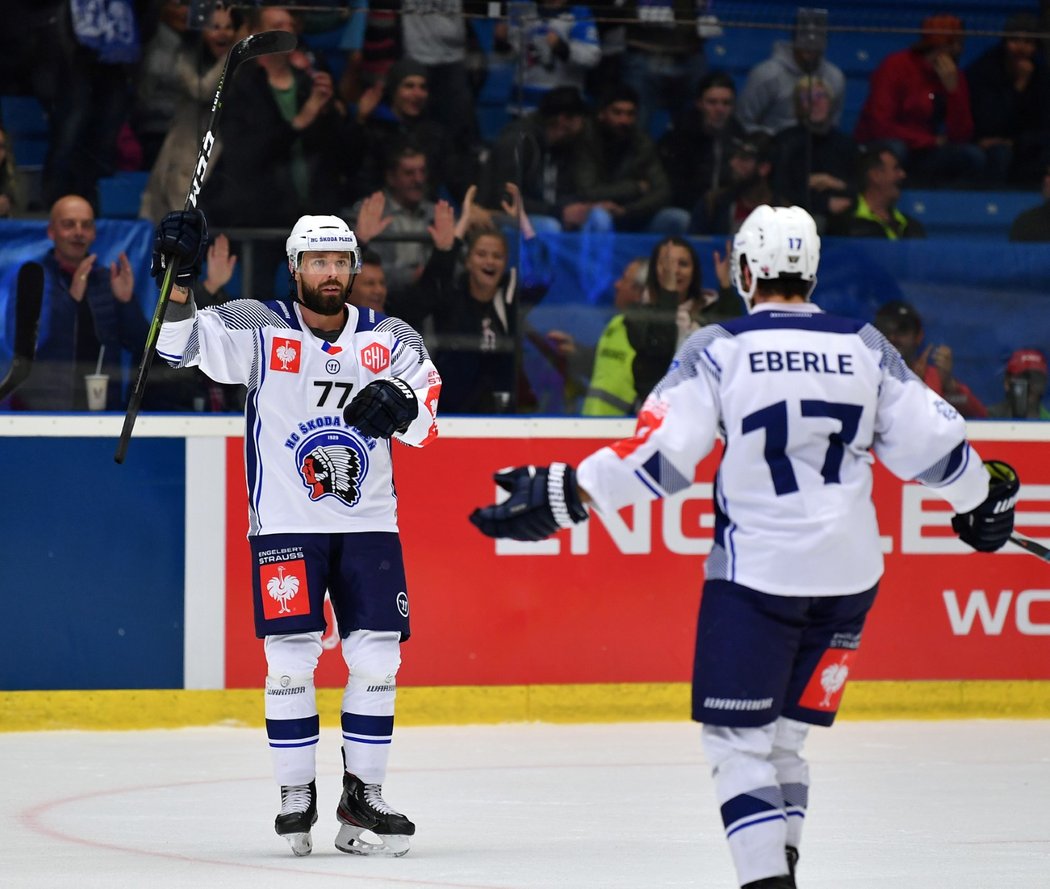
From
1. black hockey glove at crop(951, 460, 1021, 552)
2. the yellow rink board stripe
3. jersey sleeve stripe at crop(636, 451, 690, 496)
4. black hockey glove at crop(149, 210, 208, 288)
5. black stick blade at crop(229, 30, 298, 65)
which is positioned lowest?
the yellow rink board stripe

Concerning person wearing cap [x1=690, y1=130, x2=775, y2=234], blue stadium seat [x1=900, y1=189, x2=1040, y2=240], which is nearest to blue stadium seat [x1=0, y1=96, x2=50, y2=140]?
person wearing cap [x1=690, y1=130, x2=775, y2=234]

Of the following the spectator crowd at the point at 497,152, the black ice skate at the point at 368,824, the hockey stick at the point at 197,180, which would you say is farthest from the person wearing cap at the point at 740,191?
the black ice skate at the point at 368,824

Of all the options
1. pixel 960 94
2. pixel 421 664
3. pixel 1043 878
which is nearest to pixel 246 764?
pixel 421 664

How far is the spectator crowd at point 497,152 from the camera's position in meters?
6.94

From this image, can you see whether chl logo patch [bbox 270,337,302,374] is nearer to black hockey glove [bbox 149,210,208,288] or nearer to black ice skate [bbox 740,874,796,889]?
black hockey glove [bbox 149,210,208,288]

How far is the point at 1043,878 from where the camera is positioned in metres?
4.31

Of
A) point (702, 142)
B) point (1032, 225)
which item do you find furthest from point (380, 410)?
point (1032, 225)

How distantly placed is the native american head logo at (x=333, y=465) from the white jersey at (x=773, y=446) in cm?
147

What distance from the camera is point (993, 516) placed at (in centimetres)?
370

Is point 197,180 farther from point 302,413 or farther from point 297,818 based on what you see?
point 297,818

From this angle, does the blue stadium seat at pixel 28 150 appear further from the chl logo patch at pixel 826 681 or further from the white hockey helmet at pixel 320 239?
the chl logo patch at pixel 826 681

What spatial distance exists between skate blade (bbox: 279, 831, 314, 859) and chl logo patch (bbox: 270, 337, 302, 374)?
3.57 feet

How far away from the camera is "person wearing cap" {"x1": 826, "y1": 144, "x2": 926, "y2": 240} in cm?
748

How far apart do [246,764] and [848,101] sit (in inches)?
132
